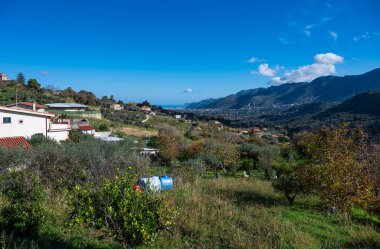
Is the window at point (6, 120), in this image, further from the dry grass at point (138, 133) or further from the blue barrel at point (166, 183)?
the blue barrel at point (166, 183)

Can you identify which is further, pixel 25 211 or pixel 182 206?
pixel 182 206

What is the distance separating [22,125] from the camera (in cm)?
2544

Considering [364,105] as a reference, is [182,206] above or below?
below

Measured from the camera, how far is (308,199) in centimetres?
1207

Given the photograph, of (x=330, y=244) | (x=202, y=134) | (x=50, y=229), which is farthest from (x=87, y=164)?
(x=202, y=134)

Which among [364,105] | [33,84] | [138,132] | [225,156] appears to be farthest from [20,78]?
[364,105]

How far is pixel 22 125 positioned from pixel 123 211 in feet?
84.0

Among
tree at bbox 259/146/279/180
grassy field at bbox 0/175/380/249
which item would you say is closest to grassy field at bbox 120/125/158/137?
tree at bbox 259/146/279/180

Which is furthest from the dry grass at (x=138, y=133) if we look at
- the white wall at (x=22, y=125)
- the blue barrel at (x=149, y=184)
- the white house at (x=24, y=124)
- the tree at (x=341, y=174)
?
the tree at (x=341, y=174)

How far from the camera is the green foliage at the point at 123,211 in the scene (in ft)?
13.5

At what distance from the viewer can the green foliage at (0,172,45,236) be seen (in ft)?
19.3

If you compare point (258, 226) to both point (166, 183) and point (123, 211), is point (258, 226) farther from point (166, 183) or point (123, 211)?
point (166, 183)

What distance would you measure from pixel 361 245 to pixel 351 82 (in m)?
215

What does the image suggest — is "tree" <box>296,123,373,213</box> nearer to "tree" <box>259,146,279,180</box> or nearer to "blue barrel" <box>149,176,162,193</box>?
"blue barrel" <box>149,176,162,193</box>
